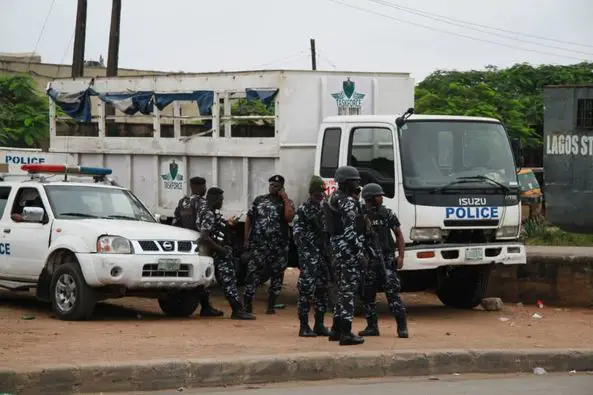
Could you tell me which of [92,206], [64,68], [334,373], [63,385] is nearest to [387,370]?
[334,373]

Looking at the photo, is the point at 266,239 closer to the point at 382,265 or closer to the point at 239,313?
the point at 239,313

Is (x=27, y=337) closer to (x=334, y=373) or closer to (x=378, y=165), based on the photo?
(x=334, y=373)

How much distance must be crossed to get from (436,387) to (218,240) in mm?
4676

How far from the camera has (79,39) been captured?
33.8 meters

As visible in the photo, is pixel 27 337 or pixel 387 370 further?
pixel 27 337

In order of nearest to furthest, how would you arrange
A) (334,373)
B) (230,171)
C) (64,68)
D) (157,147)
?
1. (334,373)
2. (230,171)
3. (157,147)
4. (64,68)

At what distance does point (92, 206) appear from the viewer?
14703 millimetres

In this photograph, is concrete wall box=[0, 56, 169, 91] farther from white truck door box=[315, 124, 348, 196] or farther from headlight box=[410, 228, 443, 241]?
headlight box=[410, 228, 443, 241]

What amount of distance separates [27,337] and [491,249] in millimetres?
5857

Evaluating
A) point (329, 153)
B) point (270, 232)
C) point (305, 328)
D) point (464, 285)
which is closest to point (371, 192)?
point (305, 328)

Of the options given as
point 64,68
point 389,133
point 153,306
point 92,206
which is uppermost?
point 64,68

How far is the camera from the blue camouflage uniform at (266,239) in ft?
49.2

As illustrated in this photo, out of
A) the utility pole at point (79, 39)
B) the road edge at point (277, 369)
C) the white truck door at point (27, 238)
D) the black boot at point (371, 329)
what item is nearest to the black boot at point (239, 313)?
the black boot at point (371, 329)

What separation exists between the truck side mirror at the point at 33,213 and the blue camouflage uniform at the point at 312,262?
3.28 metres
